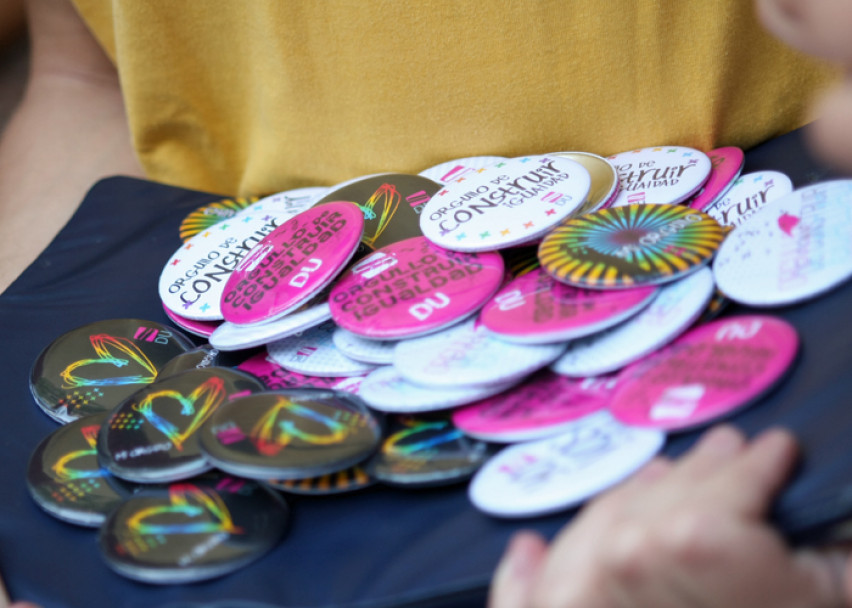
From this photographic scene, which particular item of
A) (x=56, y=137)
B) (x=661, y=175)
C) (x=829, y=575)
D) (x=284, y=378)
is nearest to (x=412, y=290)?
(x=284, y=378)

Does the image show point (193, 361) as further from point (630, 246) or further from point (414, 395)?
point (630, 246)

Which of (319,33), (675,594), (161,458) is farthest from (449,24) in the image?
(675,594)

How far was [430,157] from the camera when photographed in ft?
4.51

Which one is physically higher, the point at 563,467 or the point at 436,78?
the point at 436,78

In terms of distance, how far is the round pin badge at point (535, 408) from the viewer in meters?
0.80

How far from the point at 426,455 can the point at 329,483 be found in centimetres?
11

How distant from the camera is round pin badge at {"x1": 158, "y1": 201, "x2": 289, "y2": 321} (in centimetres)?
113

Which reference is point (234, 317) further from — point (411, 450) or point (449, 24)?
point (449, 24)

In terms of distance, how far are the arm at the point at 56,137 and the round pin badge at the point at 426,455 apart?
93 centimetres

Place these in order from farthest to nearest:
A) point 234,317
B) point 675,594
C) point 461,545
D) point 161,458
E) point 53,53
Result: point 53,53 → point 234,317 → point 161,458 → point 461,545 → point 675,594

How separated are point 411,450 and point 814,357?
0.43 m

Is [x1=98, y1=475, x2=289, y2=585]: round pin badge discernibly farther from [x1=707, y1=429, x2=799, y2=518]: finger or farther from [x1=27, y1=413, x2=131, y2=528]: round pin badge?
[x1=707, y1=429, x2=799, y2=518]: finger

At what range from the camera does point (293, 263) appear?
1.04 meters

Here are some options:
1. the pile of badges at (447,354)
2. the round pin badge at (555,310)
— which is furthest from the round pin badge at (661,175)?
the round pin badge at (555,310)
